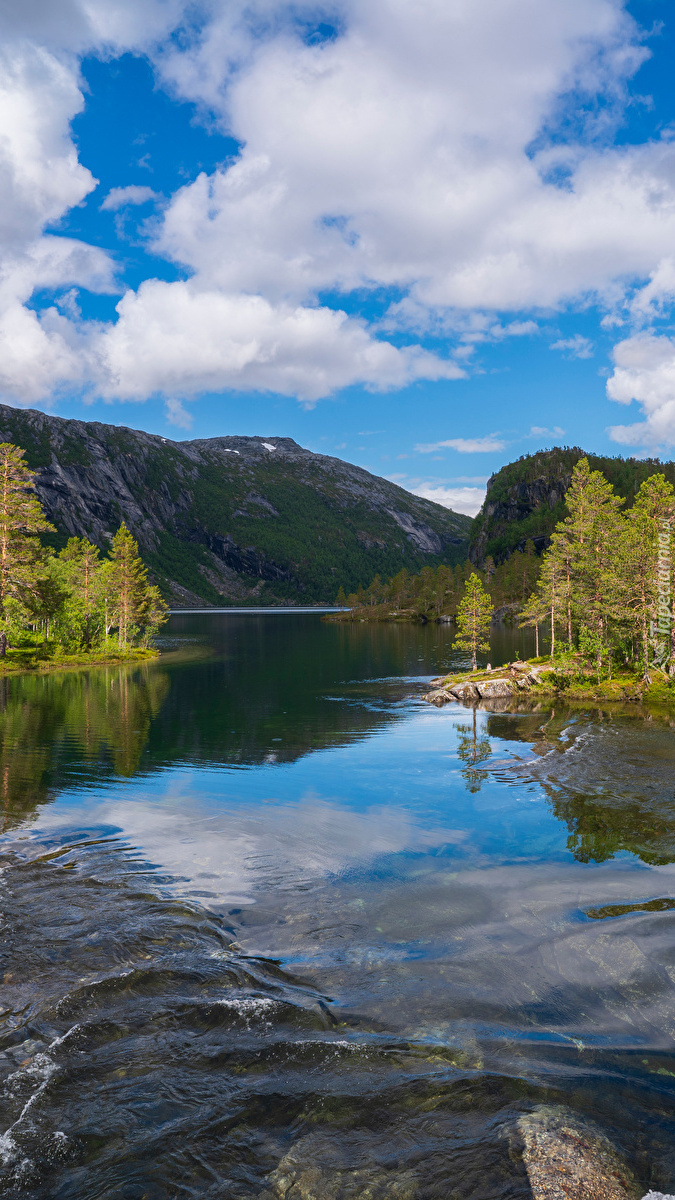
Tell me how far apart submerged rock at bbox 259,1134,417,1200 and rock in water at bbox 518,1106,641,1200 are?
163 centimetres

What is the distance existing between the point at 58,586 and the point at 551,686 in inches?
2639

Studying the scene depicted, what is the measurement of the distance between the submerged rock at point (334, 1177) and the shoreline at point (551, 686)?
4847 cm

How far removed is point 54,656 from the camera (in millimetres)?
84625

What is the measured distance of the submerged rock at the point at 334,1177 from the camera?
7320 millimetres

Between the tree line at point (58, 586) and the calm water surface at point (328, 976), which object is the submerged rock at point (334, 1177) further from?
the tree line at point (58, 586)

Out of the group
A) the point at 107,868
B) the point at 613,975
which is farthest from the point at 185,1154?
the point at 107,868

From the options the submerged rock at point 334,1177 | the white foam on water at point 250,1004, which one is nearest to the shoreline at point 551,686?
the white foam on water at point 250,1004

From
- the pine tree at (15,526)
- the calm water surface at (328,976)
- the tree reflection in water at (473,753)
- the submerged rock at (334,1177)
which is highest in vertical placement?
the pine tree at (15,526)

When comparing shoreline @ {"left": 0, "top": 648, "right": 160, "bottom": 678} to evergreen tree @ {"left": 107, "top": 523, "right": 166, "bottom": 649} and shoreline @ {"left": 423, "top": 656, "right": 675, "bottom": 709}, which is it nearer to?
evergreen tree @ {"left": 107, "top": 523, "right": 166, "bottom": 649}

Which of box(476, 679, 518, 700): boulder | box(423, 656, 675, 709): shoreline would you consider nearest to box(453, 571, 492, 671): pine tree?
box(423, 656, 675, 709): shoreline

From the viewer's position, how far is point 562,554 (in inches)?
2672

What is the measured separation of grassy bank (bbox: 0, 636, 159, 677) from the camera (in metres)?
76.9

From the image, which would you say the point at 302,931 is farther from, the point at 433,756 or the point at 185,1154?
the point at 433,756

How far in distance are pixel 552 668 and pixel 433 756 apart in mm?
29373
